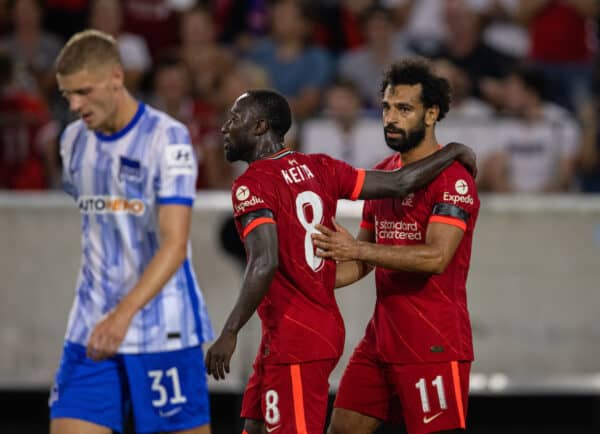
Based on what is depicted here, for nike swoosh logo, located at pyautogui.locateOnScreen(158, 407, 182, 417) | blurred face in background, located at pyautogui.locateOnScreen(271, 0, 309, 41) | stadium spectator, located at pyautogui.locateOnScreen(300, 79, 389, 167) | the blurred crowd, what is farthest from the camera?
blurred face in background, located at pyautogui.locateOnScreen(271, 0, 309, 41)

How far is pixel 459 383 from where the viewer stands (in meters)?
4.93

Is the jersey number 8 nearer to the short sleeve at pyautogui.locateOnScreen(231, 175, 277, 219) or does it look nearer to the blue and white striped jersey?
the short sleeve at pyautogui.locateOnScreen(231, 175, 277, 219)

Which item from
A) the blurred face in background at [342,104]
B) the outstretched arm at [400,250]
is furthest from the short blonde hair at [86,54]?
the blurred face in background at [342,104]

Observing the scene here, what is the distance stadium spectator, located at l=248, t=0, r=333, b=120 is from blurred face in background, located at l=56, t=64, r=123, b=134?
492 centimetres

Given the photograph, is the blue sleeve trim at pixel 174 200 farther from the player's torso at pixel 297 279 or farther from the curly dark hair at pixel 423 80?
the curly dark hair at pixel 423 80

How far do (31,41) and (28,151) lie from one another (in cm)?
188

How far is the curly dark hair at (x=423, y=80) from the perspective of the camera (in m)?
4.93

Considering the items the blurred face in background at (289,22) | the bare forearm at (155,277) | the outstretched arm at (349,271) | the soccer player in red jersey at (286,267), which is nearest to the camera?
the soccer player in red jersey at (286,267)

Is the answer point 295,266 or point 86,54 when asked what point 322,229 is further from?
point 86,54

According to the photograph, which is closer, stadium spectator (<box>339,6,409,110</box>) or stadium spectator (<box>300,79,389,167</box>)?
stadium spectator (<box>300,79,389,167</box>)

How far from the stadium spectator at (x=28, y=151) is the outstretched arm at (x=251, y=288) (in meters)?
4.66

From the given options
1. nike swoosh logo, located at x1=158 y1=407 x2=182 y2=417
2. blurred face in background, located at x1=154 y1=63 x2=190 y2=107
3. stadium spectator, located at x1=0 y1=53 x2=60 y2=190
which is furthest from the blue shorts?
blurred face in background, located at x1=154 y1=63 x2=190 y2=107

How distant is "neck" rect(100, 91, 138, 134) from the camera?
5.23 meters

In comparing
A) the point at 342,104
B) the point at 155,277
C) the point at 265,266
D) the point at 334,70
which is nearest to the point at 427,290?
the point at 265,266
